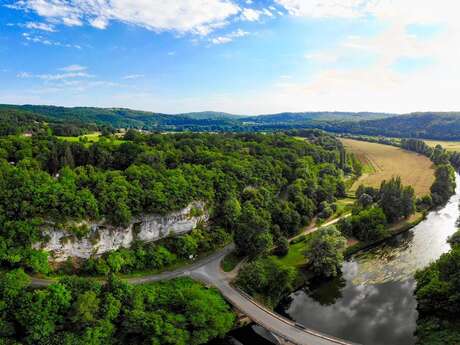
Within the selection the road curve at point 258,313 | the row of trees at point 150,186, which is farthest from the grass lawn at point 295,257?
the road curve at point 258,313

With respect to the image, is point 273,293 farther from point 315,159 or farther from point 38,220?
point 315,159

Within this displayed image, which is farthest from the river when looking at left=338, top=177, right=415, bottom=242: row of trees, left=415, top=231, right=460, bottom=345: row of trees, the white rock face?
the white rock face

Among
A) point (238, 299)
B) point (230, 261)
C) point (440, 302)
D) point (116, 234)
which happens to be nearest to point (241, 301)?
point (238, 299)

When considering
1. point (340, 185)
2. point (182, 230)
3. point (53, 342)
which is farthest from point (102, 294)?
point (340, 185)

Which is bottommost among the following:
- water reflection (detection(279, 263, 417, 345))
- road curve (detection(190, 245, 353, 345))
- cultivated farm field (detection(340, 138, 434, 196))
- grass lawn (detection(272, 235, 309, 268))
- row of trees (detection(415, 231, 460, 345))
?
water reflection (detection(279, 263, 417, 345))

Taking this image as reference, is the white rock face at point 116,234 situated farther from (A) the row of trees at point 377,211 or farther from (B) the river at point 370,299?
(A) the row of trees at point 377,211

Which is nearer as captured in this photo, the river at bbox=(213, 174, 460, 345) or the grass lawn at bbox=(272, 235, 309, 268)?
the river at bbox=(213, 174, 460, 345)

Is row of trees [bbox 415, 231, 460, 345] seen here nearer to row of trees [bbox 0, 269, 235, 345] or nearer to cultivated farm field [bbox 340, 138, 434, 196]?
row of trees [bbox 0, 269, 235, 345]
